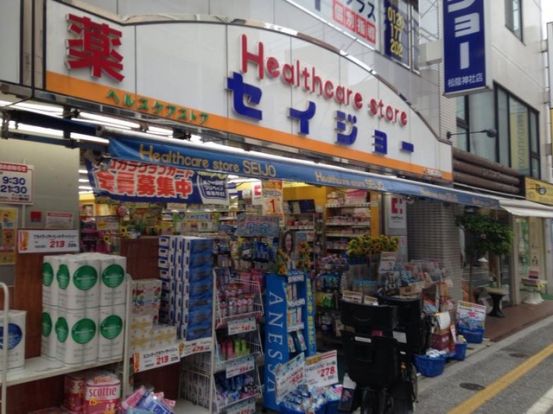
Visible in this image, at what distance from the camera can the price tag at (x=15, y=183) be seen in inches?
180

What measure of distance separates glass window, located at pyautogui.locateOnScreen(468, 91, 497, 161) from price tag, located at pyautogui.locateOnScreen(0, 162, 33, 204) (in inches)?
452

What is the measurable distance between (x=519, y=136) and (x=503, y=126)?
165cm

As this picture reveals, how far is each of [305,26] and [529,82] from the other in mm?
12931

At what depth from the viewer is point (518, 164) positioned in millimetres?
16109

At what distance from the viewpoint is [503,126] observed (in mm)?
14945

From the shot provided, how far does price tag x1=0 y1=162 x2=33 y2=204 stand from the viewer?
4.57 metres

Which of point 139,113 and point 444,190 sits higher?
point 139,113

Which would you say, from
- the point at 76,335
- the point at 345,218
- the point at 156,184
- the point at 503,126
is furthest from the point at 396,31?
the point at 76,335

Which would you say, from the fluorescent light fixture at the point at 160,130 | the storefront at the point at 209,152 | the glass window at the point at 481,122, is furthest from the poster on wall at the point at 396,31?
the fluorescent light fixture at the point at 160,130

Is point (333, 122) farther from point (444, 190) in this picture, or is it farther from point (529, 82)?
point (529, 82)

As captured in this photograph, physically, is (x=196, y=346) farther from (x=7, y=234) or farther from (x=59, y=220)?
(x=7, y=234)

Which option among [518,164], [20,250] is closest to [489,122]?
[518,164]

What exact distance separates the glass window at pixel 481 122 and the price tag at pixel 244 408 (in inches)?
415

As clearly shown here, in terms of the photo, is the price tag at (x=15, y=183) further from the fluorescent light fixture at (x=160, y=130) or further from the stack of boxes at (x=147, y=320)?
the stack of boxes at (x=147, y=320)
